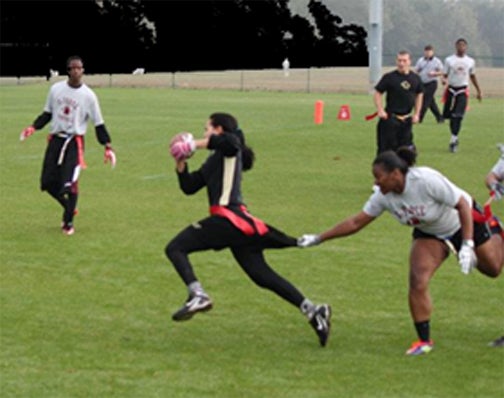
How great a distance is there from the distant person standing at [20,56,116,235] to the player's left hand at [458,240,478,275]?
276 inches

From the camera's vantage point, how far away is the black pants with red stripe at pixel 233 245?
9.49 m

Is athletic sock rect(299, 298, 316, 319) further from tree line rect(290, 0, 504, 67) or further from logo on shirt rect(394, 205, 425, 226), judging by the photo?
tree line rect(290, 0, 504, 67)

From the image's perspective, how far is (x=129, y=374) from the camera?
8.61 meters

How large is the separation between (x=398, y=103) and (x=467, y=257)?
10.6 m

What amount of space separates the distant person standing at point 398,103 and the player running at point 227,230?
31.7 ft

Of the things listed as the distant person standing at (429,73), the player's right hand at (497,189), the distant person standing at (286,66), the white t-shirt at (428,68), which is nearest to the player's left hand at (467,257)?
the player's right hand at (497,189)

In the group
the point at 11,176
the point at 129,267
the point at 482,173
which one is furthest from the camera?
the point at 482,173

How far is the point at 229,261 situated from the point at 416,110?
7.08 metres

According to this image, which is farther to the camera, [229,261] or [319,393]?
→ [229,261]

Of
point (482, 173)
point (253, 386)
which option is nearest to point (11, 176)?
point (482, 173)

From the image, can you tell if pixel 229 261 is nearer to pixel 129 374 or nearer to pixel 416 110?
pixel 129 374

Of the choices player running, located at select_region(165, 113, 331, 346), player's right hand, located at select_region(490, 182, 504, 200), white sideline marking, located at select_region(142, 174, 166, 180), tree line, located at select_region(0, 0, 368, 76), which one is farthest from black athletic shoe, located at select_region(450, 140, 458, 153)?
tree line, located at select_region(0, 0, 368, 76)

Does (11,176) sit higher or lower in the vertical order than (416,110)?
lower

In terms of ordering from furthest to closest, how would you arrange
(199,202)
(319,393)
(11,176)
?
(11,176), (199,202), (319,393)
